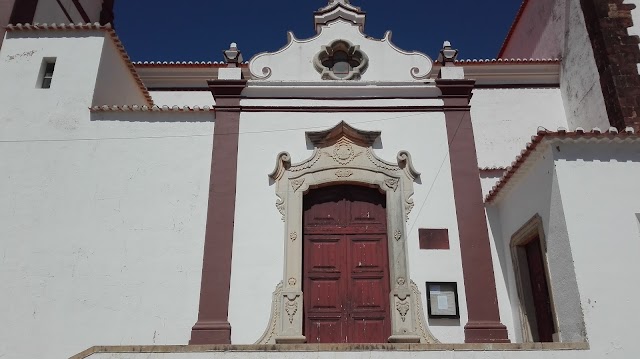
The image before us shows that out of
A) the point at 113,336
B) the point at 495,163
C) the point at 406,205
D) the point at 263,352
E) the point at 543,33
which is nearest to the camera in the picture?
the point at 263,352

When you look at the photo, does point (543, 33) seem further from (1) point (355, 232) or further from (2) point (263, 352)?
(2) point (263, 352)

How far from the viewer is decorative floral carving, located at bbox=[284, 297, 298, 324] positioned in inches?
325

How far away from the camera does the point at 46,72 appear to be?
394 inches

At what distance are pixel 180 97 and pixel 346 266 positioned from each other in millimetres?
7167

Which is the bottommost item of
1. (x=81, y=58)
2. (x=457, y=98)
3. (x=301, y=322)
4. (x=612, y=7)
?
(x=301, y=322)

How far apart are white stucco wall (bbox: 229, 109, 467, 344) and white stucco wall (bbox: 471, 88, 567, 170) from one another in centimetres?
387

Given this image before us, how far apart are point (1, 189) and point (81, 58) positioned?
2558 millimetres

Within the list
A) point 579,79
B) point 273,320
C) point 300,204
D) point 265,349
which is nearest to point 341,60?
point 300,204

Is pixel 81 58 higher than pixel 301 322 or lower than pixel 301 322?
higher

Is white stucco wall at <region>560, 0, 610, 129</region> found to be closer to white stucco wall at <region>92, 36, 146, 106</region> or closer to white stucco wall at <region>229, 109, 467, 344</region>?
white stucco wall at <region>229, 109, 467, 344</region>

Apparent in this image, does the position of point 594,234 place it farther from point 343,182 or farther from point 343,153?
point 343,153

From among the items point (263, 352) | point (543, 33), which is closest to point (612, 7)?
point (543, 33)

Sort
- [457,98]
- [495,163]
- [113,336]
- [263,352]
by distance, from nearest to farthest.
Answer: [263,352]
[113,336]
[457,98]
[495,163]

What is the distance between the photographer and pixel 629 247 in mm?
6832
